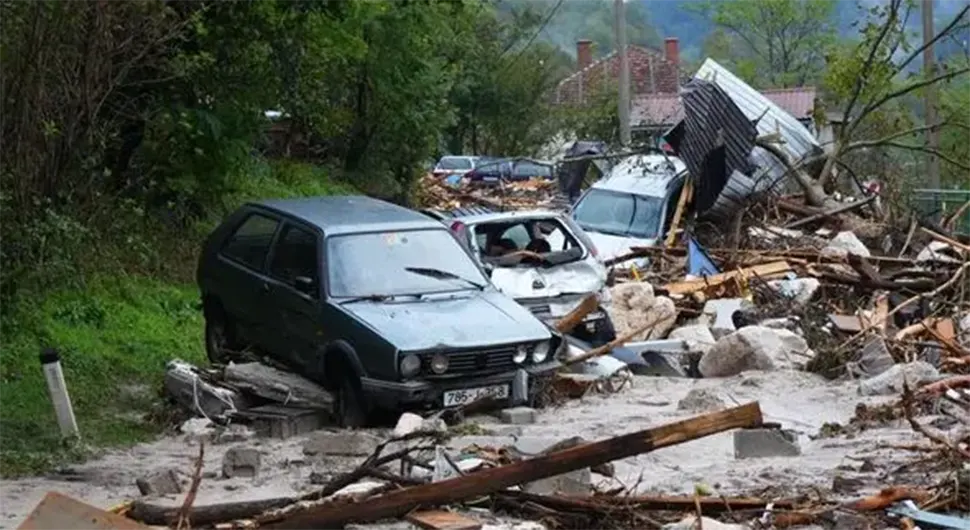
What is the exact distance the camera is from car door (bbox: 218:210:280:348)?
1334 centimetres

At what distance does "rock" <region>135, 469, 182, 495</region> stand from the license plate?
10.6ft

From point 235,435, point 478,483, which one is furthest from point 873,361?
point 478,483

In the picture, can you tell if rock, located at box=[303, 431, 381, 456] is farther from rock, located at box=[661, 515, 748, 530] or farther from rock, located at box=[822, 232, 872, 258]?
rock, located at box=[822, 232, 872, 258]

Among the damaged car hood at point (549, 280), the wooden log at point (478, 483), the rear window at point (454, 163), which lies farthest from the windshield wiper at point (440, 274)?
the rear window at point (454, 163)

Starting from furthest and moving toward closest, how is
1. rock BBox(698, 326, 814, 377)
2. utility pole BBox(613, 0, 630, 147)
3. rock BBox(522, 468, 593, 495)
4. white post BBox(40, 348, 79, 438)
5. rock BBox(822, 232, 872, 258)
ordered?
utility pole BBox(613, 0, 630, 147) < rock BBox(822, 232, 872, 258) < rock BBox(698, 326, 814, 377) < white post BBox(40, 348, 79, 438) < rock BBox(522, 468, 593, 495)

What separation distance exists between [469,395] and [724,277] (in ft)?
26.3

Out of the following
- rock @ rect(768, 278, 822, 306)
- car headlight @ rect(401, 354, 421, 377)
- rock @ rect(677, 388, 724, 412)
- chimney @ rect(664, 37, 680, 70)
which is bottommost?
chimney @ rect(664, 37, 680, 70)

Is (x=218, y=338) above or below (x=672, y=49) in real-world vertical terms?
above

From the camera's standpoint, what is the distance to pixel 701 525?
23.7ft

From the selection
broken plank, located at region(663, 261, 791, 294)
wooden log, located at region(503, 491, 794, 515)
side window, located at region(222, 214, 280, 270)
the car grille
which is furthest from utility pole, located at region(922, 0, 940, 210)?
wooden log, located at region(503, 491, 794, 515)

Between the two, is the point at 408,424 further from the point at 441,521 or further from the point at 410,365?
the point at 441,521

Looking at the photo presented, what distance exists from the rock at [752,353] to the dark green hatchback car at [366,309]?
10.0ft

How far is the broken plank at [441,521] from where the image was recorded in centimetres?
714

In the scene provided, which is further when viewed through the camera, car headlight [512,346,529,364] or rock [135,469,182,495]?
car headlight [512,346,529,364]
